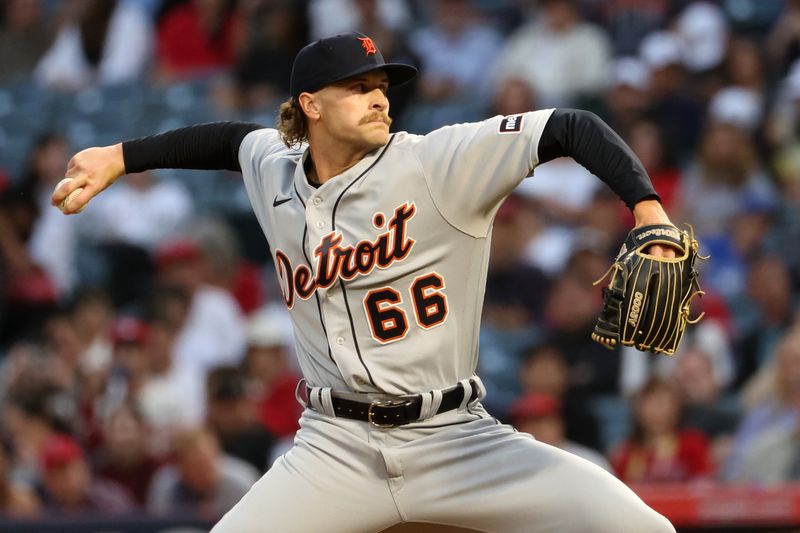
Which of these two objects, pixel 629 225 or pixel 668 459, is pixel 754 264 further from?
pixel 668 459

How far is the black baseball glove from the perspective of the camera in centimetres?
304

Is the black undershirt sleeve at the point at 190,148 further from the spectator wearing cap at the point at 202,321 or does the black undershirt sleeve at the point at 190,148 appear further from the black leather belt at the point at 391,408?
the spectator wearing cap at the point at 202,321

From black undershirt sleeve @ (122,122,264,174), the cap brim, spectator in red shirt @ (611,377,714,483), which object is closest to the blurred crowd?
spectator in red shirt @ (611,377,714,483)

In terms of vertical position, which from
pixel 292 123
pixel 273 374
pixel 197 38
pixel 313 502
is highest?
pixel 292 123

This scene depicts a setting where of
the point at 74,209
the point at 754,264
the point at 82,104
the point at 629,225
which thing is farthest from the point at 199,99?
the point at 74,209

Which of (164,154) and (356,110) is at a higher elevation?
(356,110)

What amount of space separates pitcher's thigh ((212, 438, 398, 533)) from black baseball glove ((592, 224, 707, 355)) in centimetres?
77

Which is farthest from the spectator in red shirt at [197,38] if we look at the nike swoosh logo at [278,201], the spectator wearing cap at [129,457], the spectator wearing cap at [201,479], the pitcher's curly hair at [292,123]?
the nike swoosh logo at [278,201]

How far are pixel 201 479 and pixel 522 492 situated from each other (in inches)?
129

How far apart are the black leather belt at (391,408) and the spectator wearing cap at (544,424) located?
2.61m

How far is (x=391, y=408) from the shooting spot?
3475 millimetres

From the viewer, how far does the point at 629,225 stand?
740 cm

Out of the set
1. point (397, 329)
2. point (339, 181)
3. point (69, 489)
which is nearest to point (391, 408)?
point (397, 329)

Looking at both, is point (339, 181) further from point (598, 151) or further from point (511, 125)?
point (598, 151)
